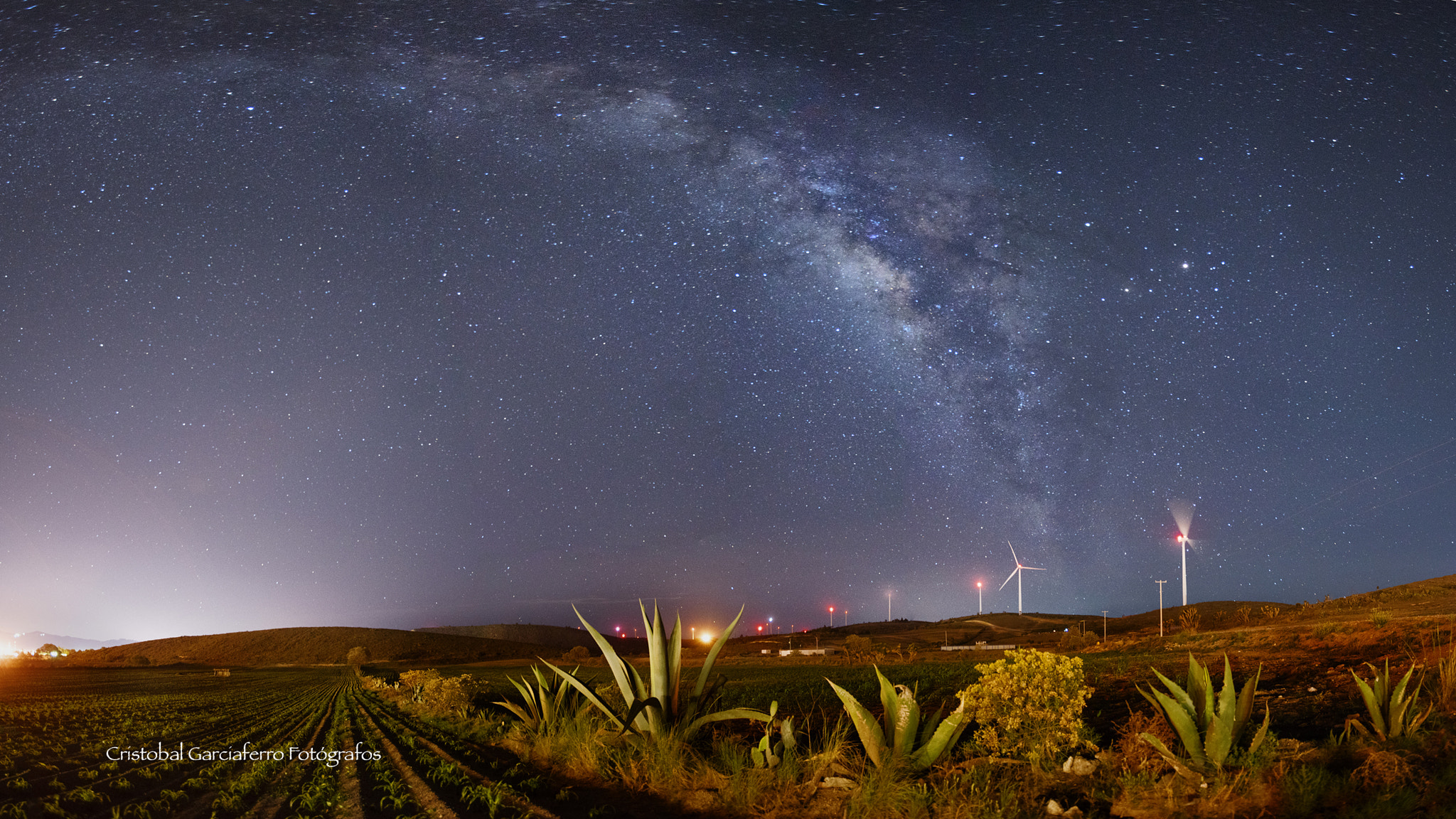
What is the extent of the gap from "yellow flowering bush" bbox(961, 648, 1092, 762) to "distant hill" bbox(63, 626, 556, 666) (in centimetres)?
10990

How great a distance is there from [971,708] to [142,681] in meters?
72.4

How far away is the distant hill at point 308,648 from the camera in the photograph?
11962 centimetres

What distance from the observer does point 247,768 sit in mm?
12297

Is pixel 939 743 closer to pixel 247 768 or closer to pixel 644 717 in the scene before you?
pixel 644 717

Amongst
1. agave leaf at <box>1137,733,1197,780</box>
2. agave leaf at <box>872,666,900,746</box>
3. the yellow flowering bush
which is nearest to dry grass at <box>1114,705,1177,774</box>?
agave leaf at <box>1137,733,1197,780</box>

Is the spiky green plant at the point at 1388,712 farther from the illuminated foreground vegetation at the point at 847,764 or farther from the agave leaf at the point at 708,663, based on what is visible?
the agave leaf at the point at 708,663

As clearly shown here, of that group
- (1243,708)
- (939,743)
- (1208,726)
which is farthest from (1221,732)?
(939,743)

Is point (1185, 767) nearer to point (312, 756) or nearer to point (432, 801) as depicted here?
point (432, 801)

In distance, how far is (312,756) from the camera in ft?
45.5

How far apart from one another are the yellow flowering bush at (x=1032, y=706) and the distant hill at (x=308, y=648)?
10990 cm

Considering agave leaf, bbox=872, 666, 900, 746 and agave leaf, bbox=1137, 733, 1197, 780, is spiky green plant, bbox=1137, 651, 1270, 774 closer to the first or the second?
agave leaf, bbox=1137, 733, 1197, 780

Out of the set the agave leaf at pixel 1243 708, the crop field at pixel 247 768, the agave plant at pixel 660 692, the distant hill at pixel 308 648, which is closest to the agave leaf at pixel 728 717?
the agave plant at pixel 660 692

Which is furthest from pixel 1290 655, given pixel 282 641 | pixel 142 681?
pixel 282 641

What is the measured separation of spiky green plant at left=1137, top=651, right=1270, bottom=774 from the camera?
7.33 m
